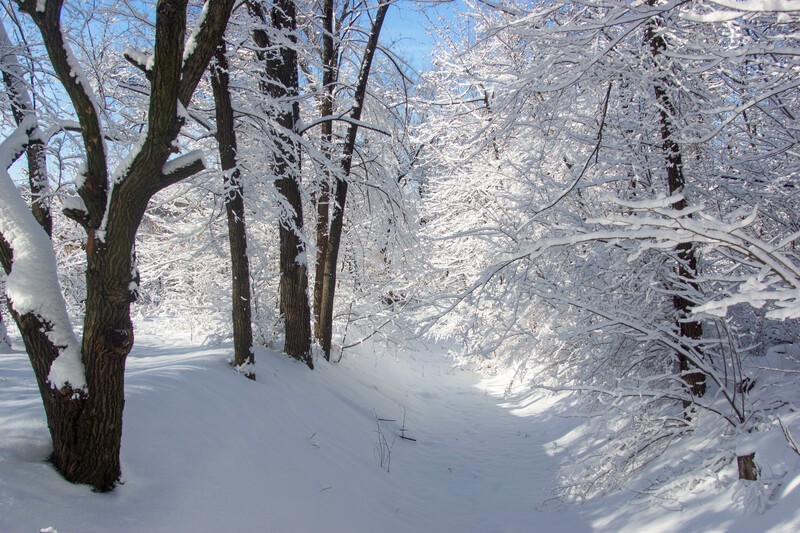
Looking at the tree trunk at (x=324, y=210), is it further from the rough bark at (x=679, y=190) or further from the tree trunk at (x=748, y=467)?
the tree trunk at (x=748, y=467)

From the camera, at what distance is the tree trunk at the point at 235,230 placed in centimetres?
590

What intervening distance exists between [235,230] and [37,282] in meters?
3.13

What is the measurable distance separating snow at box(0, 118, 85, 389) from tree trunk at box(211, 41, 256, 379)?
2.79 m

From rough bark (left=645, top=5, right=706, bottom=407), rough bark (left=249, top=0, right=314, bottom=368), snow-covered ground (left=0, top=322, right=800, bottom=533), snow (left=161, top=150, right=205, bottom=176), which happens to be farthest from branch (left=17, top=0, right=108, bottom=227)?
rough bark (left=645, top=5, right=706, bottom=407)

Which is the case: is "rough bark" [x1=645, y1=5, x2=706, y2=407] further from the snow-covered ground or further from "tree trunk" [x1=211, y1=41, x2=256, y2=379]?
"tree trunk" [x1=211, y1=41, x2=256, y2=379]

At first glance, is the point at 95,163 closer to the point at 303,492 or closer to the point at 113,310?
the point at 113,310

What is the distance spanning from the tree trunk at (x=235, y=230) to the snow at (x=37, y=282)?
9.16ft

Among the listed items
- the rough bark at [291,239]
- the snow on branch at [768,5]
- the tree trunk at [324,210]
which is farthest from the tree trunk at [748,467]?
the tree trunk at [324,210]

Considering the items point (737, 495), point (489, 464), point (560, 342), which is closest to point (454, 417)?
point (489, 464)

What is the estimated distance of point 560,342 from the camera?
5645 mm

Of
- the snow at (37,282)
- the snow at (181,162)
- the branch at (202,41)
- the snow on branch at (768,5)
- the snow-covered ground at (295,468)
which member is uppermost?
the branch at (202,41)

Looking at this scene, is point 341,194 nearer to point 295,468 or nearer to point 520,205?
point 520,205

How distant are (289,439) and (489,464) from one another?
10.9ft

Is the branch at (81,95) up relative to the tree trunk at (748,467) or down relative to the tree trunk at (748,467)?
up
